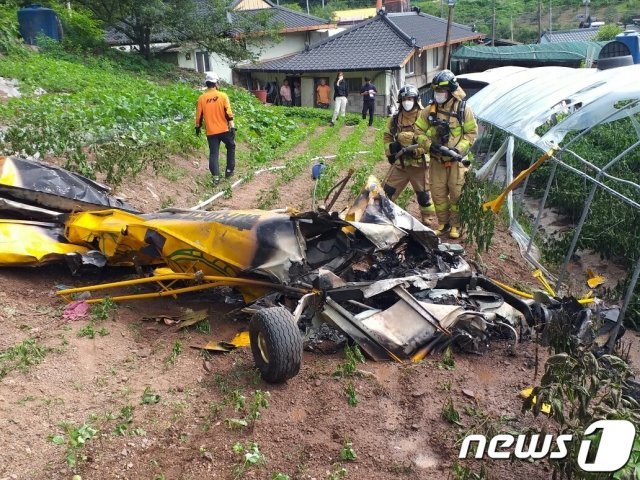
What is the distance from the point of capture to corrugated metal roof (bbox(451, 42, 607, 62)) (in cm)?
2931

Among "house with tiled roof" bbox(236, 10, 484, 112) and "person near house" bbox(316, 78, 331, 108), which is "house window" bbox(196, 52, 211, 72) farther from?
"person near house" bbox(316, 78, 331, 108)

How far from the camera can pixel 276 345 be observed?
4.19 metres

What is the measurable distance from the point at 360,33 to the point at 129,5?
11354mm

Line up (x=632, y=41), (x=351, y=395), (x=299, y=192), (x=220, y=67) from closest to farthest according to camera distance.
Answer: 1. (x=351, y=395)
2. (x=299, y=192)
3. (x=632, y=41)
4. (x=220, y=67)

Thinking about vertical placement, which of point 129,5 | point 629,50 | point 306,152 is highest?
point 129,5

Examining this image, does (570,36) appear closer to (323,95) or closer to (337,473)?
(323,95)

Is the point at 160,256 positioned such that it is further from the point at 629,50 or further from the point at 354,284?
the point at 629,50

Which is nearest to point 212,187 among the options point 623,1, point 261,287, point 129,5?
point 261,287

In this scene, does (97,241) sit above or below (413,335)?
above

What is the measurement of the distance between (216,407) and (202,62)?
26641mm

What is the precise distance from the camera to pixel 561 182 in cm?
1031

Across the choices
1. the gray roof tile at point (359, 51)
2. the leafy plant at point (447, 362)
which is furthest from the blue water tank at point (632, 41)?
the leafy plant at point (447, 362)

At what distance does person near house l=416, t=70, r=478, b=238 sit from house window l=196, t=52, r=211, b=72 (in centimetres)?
2226

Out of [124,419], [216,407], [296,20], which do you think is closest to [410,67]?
[296,20]
